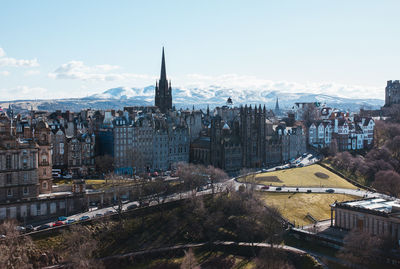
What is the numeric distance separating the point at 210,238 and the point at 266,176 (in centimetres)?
3261

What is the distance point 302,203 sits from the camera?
83.4 m

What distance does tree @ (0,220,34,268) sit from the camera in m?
54.7

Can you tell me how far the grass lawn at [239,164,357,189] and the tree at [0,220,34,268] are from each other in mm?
44820

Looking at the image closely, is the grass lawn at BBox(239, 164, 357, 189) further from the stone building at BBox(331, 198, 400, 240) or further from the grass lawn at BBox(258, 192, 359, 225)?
the stone building at BBox(331, 198, 400, 240)

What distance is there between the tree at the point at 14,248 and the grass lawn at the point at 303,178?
147 feet

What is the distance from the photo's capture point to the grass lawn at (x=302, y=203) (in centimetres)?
7806

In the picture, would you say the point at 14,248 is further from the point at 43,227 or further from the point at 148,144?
the point at 148,144

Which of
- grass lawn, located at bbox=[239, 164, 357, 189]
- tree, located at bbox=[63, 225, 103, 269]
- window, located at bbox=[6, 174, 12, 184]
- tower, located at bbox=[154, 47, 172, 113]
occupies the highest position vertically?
tower, located at bbox=[154, 47, 172, 113]

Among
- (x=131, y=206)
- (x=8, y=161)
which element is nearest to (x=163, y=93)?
(x=131, y=206)

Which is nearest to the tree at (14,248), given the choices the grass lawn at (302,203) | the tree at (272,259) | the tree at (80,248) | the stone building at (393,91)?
the tree at (80,248)

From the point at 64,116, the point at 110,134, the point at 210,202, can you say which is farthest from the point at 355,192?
the point at 64,116

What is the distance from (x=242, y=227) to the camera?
7019 centimetres

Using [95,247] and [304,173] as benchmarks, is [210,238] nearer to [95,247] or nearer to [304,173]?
[95,247]

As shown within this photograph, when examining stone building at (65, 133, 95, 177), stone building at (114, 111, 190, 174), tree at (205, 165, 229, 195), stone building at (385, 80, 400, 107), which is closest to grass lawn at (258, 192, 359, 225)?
tree at (205, 165, 229, 195)
